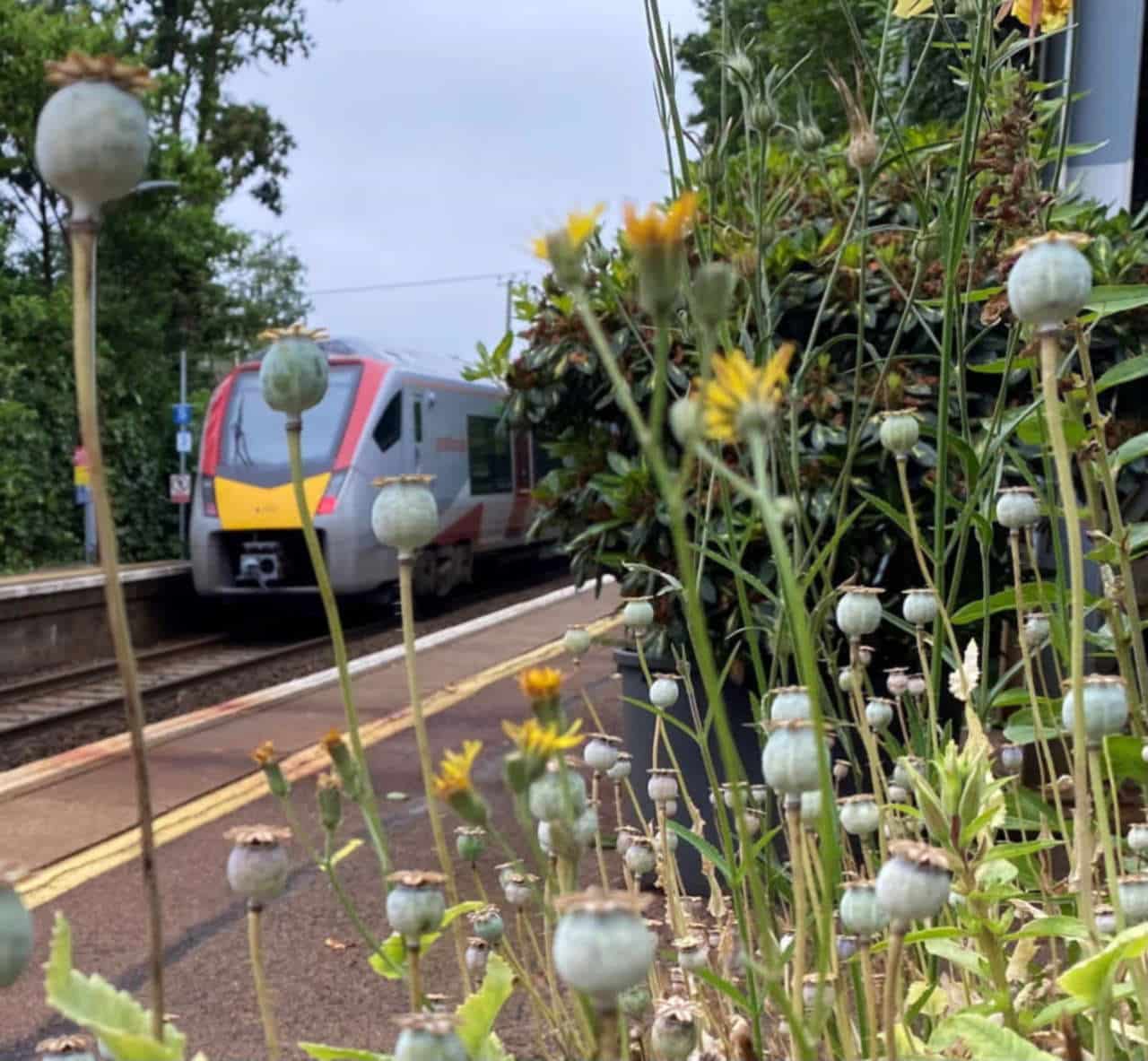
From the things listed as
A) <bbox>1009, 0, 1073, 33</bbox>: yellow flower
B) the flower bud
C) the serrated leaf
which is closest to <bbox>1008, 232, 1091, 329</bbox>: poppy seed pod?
the flower bud

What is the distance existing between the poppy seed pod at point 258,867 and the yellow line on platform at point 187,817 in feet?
7.54

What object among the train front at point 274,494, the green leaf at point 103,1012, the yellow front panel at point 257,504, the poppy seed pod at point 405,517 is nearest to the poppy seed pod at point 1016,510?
the poppy seed pod at point 405,517

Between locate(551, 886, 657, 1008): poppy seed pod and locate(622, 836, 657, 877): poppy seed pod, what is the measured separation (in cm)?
85

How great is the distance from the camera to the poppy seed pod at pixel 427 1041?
1.49 feet

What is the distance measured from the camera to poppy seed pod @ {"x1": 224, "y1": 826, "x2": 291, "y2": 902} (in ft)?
1.84

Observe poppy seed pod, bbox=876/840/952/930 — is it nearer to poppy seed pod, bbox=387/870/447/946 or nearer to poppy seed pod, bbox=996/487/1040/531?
poppy seed pod, bbox=387/870/447/946

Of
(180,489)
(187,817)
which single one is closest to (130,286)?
(180,489)

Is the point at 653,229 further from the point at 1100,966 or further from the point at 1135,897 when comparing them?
the point at 1135,897

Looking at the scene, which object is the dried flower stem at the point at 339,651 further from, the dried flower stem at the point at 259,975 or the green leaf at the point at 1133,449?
the green leaf at the point at 1133,449

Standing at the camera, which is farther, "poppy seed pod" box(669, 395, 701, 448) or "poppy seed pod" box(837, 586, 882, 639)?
"poppy seed pod" box(837, 586, 882, 639)

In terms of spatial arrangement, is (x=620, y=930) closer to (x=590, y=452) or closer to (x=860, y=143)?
(x=860, y=143)

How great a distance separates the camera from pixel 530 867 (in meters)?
3.28

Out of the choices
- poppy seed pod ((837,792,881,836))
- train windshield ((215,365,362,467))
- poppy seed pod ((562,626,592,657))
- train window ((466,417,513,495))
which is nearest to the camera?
poppy seed pod ((837,792,881,836))

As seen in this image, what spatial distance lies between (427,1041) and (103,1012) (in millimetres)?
130
